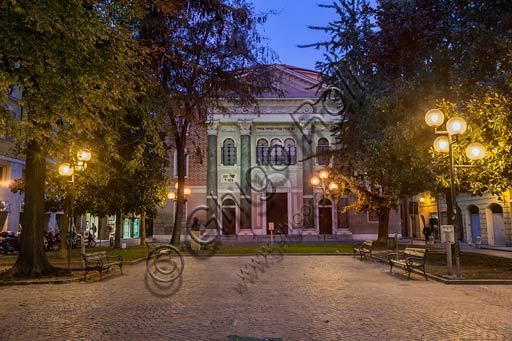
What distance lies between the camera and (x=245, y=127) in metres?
43.7

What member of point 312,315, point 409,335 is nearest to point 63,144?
point 312,315

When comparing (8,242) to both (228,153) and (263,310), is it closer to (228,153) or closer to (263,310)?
(263,310)

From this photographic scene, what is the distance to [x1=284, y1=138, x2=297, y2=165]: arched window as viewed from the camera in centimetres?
4425

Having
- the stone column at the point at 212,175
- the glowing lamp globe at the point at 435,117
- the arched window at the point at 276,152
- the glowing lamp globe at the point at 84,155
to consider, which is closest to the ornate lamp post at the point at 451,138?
the glowing lamp globe at the point at 435,117

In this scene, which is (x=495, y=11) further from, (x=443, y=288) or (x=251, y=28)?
(x=251, y=28)

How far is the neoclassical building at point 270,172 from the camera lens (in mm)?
43094

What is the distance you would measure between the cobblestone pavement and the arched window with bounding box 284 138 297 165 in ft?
103

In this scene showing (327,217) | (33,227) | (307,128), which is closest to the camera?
(33,227)

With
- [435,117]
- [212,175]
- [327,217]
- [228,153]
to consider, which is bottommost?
[327,217]

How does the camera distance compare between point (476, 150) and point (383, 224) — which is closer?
point (476, 150)

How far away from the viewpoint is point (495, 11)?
46.0 feet

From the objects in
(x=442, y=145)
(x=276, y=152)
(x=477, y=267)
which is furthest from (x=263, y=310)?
(x=276, y=152)

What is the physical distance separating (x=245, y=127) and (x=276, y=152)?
399cm

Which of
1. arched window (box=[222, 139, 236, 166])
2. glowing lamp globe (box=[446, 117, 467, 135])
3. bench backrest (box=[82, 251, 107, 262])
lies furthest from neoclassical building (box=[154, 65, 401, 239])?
glowing lamp globe (box=[446, 117, 467, 135])
